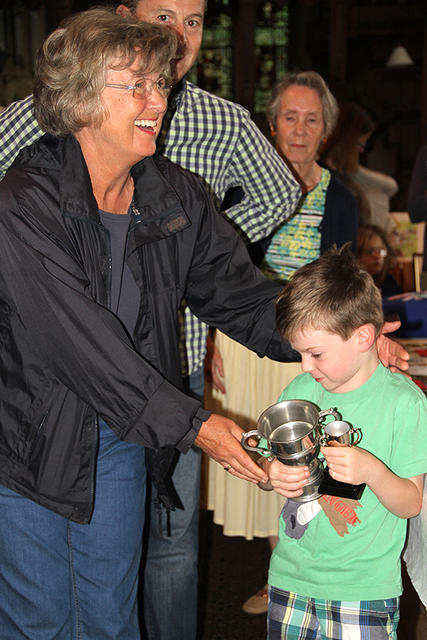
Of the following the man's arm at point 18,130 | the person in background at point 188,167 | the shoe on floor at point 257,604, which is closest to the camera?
the man's arm at point 18,130

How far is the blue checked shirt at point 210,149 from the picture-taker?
5.99 ft

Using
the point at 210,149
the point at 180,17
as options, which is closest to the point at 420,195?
the point at 210,149

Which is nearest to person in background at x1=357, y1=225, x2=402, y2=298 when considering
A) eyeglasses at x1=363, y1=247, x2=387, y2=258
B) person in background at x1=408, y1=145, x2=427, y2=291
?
eyeglasses at x1=363, y1=247, x2=387, y2=258

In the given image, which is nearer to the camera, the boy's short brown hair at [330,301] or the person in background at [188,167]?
the boy's short brown hair at [330,301]

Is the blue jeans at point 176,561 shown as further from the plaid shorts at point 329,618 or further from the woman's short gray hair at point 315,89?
the woman's short gray hair at point 315,89

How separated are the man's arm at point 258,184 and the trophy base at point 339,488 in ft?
3.40

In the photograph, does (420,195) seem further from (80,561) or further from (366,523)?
(80,561)

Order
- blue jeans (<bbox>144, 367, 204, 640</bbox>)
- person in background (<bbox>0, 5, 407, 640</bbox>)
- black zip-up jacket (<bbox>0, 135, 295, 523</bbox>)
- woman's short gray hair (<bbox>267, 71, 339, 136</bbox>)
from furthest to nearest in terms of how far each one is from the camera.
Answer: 1. woman's short gray hair (<bbox>267, 71, 339, 136</bbox>)
2. blue jeans (<bbox>144, 367, 204, 640</bbox>)
3. person in background (<bbox>0, 5, 407, 640</bbox>)
4. black zip-up jacket (<bbox>0, 135, 295, 523</bbox>)

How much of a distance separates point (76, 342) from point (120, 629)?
71 cm

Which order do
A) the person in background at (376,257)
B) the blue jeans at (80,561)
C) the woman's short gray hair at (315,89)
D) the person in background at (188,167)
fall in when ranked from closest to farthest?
1. the blue jeans at (80,561)
2. the person in background at (188,167)
3. the woman's short gray hair at (315,89)
4. the person in background at (376,257)

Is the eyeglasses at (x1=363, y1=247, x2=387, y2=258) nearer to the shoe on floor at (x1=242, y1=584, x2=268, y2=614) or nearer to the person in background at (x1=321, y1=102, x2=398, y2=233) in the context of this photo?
the person in background at (x1=321, y1=102, x2=398, y2=233)

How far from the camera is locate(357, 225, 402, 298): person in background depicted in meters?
3.77

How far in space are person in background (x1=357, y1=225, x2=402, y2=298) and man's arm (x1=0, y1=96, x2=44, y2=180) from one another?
2171mm

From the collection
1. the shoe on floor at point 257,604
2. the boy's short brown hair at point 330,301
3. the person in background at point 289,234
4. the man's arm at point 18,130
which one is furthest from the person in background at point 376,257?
the man's arm at point 18,130
